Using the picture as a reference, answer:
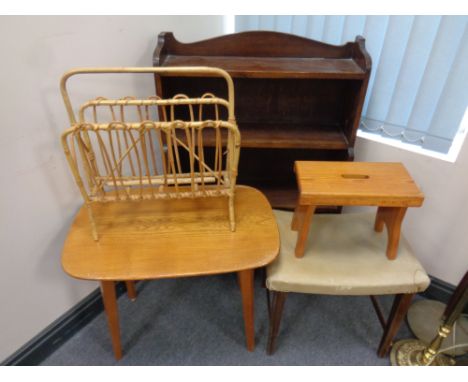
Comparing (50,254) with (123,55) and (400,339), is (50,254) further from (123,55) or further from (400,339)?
(400,339)

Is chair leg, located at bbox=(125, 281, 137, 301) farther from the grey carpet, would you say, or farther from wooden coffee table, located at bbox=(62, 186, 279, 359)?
wooden coffee table, located at bbox=(62, 186, 279, 359)

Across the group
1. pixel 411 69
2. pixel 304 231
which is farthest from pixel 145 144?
pixel 411 69

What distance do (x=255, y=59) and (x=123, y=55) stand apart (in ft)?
1.48

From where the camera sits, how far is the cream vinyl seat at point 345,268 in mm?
979

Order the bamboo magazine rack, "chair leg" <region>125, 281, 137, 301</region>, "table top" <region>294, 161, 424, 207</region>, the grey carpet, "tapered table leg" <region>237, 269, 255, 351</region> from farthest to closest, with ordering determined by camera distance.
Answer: "chair leg" <region>125, 281, 137, 301</region>, the grey carpet, "tapered table leg" <region>237, 269, 255, 351</region>, "table top" <region>294, 161, 424, 207</region>, the bamboo magazine rack

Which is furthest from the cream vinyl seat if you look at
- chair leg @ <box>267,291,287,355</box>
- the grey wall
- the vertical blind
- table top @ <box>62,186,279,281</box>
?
the grey wall

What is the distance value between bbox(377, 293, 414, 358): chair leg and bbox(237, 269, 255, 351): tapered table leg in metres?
0.47

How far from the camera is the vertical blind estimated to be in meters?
1.10

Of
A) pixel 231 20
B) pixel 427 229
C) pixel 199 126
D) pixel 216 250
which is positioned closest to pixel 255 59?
pixel 231 20

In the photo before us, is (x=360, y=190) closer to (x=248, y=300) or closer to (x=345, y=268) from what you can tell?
(x=345, y=268)

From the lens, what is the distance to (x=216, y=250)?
3.10ft

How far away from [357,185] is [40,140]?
3.03ft

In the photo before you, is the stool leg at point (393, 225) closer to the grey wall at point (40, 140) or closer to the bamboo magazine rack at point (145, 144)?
the bamboo magazine rack at point (145, 144)

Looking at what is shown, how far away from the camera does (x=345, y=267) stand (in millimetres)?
1014
